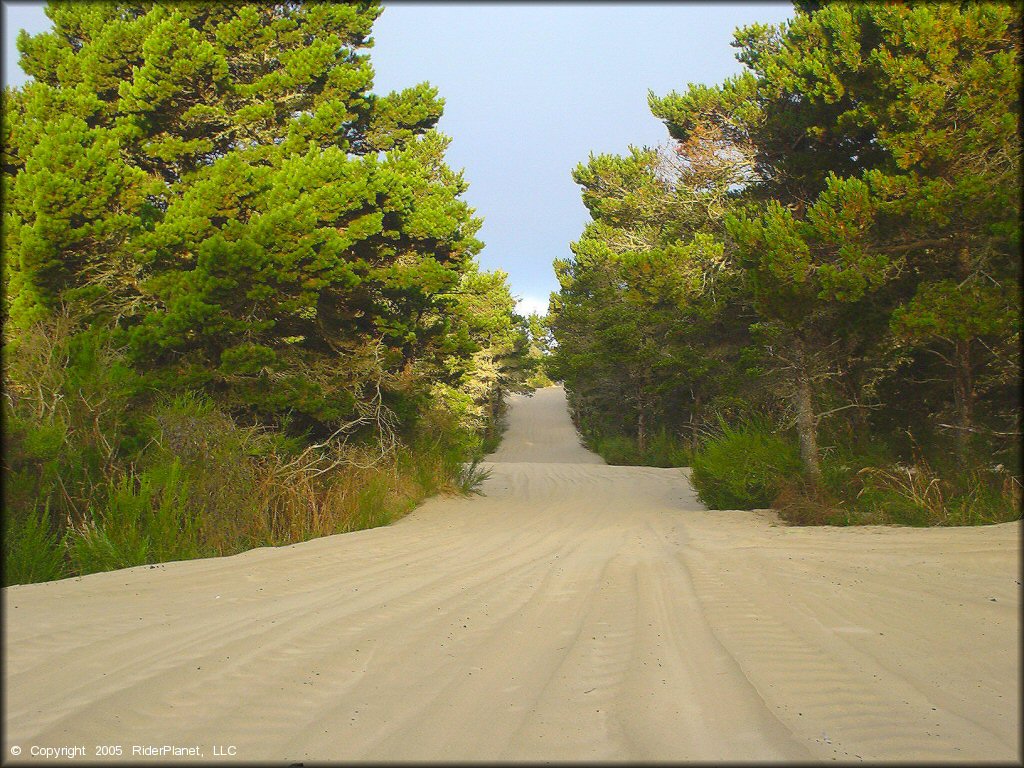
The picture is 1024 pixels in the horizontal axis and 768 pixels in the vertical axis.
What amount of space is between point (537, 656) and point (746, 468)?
7.84 m

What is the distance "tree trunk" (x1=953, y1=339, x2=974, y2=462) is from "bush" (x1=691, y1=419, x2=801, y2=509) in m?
2.20

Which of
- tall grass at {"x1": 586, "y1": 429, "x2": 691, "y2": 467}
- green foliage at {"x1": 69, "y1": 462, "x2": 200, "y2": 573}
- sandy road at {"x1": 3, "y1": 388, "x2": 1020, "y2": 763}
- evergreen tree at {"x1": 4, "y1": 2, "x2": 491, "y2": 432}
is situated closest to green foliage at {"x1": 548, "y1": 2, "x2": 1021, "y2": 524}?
sandy road at {"x1": 3, "y1": 388, "x2": 1020, "y2": 763}

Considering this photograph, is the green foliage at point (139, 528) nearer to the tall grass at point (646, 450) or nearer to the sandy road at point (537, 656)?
the sandy road at point (537, 656)

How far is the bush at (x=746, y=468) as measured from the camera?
10008 mm

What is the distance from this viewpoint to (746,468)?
10.2m

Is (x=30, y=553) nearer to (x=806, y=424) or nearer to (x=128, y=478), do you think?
(x=128, y=478)

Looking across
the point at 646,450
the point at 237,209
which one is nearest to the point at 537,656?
the point at 237,209

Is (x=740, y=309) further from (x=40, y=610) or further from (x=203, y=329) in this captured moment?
(x=40, y=610)

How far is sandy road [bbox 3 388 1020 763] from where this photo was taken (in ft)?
7.74

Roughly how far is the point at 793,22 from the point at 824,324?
A: 192 inches

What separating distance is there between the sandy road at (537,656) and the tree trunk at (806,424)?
294 cm

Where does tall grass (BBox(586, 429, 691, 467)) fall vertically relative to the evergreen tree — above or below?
below

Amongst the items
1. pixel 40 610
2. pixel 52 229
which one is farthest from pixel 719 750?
Result: pixel 52 229

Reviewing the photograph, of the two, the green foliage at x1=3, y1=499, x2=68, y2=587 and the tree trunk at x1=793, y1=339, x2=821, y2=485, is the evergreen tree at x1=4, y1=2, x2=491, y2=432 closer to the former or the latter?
the green foliage at x1=3, y1=499, x2=68, y2=587
